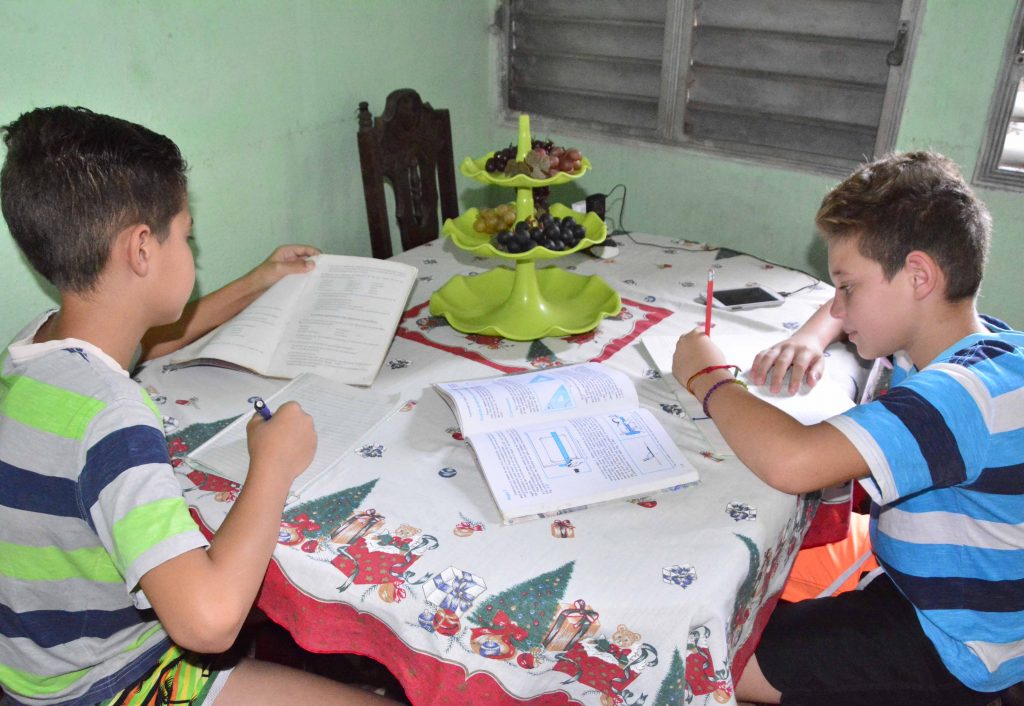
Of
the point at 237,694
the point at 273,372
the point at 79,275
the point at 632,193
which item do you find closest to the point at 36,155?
the point at 79,275

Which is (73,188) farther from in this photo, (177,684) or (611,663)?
(611,663)

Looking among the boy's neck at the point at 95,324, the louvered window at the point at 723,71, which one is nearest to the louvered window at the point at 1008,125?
the louvered window at the point at 723,71

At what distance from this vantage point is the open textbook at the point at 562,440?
96 cm

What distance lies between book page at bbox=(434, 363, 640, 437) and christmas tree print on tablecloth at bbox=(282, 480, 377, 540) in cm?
18

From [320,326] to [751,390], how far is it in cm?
74

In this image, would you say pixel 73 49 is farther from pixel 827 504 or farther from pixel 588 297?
pixel 827 504

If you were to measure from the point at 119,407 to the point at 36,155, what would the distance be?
316 mm

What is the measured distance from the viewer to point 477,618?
0.81 metres

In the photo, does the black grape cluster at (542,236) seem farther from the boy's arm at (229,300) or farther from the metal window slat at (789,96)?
the metal window slat at (789,96)

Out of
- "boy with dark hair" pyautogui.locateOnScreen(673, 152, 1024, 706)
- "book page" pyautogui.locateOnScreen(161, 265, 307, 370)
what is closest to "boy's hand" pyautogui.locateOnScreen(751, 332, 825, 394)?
"boy with dark hair" pyautogui.locateOnScreen(673, 152, 1024, 706)

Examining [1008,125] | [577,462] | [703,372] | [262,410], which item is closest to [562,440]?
[577,462]

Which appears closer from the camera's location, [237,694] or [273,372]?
[237,694]

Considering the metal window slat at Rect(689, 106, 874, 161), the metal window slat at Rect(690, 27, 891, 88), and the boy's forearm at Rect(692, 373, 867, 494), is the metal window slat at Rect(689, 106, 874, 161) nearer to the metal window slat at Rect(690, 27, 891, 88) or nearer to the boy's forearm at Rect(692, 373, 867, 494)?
the metal window slat at Rect(690, 27, 891, 88)

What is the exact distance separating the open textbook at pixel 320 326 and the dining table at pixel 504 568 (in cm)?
8
